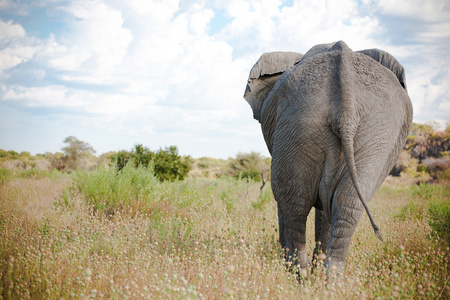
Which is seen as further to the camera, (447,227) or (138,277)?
(447,227)

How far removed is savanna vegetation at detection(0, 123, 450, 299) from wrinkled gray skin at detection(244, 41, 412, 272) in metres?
0.52

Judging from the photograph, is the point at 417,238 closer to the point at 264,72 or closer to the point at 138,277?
the point at 264,72

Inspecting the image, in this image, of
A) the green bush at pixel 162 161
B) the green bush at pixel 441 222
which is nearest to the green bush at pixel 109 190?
the green bush at pixel 441 222

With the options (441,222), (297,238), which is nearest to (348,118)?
(297,238)

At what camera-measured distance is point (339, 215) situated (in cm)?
283

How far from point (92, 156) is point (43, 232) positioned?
24.1m

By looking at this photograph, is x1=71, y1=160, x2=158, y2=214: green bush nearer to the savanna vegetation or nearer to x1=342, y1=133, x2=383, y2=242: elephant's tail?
the savanna vegetation

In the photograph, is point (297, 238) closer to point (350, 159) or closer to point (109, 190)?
point (350, 159)

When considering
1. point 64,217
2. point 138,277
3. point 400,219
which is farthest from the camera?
point 400,219

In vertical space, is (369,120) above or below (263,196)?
above

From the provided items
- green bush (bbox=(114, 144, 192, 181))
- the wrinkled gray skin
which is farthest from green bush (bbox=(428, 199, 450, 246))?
green bush (bbox=(114, 144, 192, 181))

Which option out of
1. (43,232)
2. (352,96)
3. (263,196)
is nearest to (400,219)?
(263,196)

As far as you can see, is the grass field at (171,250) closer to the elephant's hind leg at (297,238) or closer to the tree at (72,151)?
the elephant's hind leg at (297,238)

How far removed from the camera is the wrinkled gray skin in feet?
9.23
